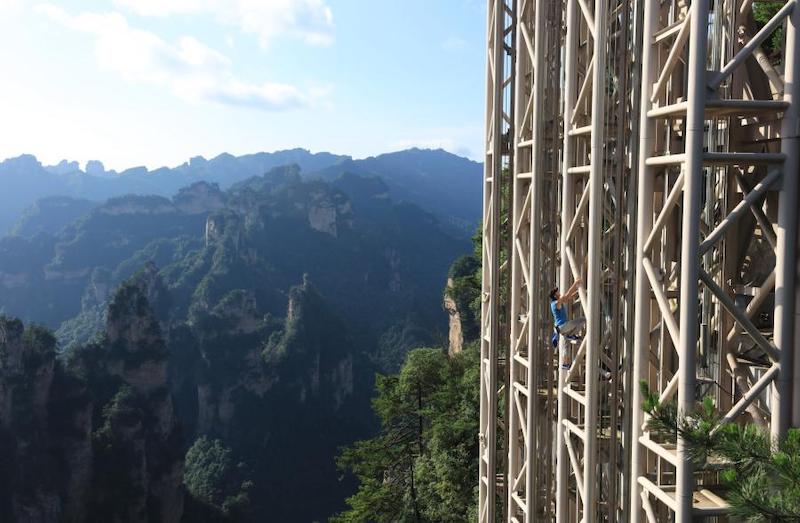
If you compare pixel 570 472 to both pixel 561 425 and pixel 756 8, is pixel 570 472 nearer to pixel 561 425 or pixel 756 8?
pixel 561 425

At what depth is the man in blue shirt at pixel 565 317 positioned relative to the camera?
246 inches

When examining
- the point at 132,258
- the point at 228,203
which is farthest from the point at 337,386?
the point at 132,258

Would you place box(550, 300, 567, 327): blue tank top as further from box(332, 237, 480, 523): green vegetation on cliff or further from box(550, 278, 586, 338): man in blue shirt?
box(332, 237, 480, 523): green vegetation on cliff

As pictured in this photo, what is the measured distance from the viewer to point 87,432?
39656 mm

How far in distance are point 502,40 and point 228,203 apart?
98.7 metres

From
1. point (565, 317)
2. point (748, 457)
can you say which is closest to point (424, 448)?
point (565, 317)

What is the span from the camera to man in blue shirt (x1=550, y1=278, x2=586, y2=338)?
20.5ft

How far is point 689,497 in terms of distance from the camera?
13.9ft

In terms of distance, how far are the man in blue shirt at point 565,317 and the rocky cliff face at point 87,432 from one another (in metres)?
38.0

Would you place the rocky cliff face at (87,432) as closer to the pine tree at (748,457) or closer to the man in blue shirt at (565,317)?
the man in blue shirt at (565,317)

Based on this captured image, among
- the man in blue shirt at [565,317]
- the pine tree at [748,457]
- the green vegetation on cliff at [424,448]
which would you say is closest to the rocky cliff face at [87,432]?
the green vegetation on cliff at [424,448]

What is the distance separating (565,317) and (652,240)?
1749 millimetres

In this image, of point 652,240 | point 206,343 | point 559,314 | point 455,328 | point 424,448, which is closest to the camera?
point 652,240

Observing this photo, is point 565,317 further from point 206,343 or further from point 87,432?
point 206,343
